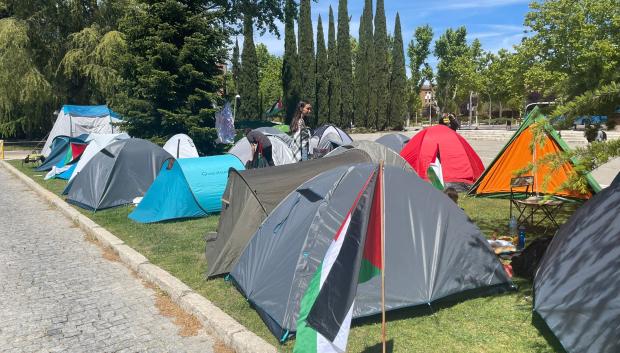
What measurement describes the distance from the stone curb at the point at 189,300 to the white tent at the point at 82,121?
50.9ft

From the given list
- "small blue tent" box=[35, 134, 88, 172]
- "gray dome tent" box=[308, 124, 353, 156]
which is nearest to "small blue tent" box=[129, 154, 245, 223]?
"gray dome tent" box=[308, 124, 353, 156]

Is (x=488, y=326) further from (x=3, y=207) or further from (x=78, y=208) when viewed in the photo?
(x=3, y=207)

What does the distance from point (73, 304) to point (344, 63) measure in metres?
42.1

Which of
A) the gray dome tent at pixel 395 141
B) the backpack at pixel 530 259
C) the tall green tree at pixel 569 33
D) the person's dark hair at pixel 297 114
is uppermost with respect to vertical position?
the tall green tree at pixel 569 33

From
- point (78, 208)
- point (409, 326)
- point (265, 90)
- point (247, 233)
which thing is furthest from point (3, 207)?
point (265, 90)

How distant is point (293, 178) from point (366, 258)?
8.57ft

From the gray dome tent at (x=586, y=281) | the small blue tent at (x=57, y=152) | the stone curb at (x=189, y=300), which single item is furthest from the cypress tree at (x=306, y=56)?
the gray dome tent at (x=586, y=281)

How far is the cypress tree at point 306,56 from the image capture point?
1678 inches

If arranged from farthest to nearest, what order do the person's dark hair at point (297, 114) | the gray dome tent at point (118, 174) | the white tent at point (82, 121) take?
the white tent at point (82, 121) < the gray dome tent at point (118, 174) < the person's dark hair at point (297, 114)

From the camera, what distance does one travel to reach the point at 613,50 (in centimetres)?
2891

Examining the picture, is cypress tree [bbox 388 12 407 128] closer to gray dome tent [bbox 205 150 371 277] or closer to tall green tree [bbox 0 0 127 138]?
tall green tree [bbox 0 0 127 138]

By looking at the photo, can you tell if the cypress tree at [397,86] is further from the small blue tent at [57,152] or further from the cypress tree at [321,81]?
the small blue tent at [57,152]

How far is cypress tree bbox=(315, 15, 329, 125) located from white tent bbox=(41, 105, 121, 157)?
23.2 meters

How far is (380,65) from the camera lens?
152ft
